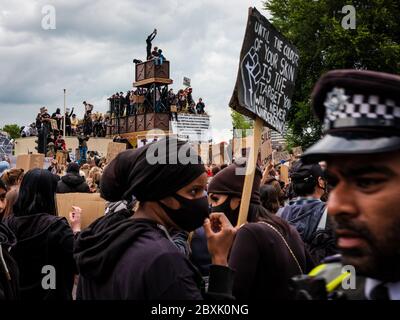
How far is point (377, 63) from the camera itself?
26531 millimetres

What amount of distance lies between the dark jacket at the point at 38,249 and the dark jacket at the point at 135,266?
174 centimetres

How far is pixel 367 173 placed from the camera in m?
1.61

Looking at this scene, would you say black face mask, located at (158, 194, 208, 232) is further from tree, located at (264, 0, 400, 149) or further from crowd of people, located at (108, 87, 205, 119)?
crowd of people, located at (108, 87, 205, 119)

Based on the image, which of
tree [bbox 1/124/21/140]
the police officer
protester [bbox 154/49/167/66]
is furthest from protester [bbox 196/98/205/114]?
tree [bbox 1/124/21/140]

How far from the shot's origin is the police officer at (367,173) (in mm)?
1578

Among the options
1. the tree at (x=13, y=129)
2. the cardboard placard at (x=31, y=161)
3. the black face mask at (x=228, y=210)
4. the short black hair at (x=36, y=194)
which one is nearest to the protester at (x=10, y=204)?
the short black hair at (x=36, y=194)

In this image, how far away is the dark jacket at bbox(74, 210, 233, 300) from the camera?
7.63 feet

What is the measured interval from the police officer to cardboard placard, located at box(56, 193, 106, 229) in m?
4.28

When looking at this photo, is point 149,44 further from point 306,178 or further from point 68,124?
point 306,178

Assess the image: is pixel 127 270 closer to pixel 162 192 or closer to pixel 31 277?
pixel 162 192

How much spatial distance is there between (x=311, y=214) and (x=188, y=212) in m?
2.11

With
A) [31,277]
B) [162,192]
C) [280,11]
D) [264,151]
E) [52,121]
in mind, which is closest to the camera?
[162,192]
